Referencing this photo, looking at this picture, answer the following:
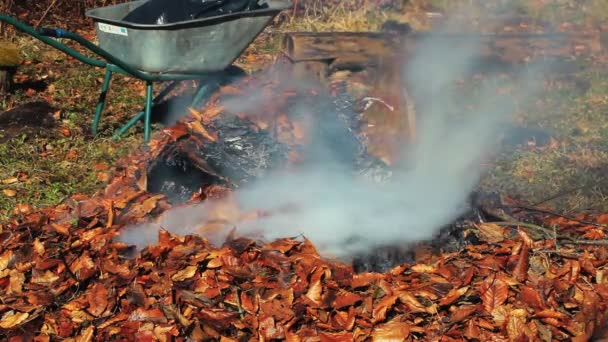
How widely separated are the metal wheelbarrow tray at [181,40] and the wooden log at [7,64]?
1300mm

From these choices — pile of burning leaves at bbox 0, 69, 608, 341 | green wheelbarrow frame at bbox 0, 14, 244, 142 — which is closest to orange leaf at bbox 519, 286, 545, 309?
pile of burning leaves at bbox 0, 69, 608, 341

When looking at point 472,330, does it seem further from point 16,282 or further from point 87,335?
point 16,282

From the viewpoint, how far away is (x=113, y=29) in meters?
4.97

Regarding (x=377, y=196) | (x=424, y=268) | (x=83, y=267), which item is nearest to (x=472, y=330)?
(x=424, y=268)

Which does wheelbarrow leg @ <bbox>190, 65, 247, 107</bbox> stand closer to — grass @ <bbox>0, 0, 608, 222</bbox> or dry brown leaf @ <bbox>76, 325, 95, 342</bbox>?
grass @ <bbox>0, 0, 608, 222</bbox>

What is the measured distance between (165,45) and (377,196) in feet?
6.67

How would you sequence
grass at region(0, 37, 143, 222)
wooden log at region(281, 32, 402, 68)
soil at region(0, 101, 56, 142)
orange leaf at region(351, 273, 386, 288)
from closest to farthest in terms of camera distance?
orange leaf at region(351, 273, 386, 288) < grass at region(0, 37, 143, 222) < soil at region(0, 101, 56, 142) < wooden log at region(281, 32, 402, 68)

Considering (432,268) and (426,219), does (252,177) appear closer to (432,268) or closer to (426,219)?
(426,219)

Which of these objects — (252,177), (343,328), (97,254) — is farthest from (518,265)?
(97,254)

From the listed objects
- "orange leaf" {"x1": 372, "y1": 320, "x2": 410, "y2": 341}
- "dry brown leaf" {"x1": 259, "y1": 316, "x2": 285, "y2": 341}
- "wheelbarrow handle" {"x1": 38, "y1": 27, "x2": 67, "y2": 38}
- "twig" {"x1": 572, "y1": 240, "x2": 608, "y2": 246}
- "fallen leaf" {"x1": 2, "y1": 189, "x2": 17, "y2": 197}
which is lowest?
"fallen leaf" {"x1": 2, "y1": 189, "x2": 17, "y2": 197}

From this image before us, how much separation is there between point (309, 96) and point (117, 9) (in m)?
1.75

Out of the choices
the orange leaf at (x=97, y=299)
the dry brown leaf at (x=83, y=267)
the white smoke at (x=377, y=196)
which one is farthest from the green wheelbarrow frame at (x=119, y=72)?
the orange leaf at (x=97, y=299)

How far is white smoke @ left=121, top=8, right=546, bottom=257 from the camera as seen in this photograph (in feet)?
12.3

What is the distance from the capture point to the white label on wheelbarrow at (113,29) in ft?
16.2
